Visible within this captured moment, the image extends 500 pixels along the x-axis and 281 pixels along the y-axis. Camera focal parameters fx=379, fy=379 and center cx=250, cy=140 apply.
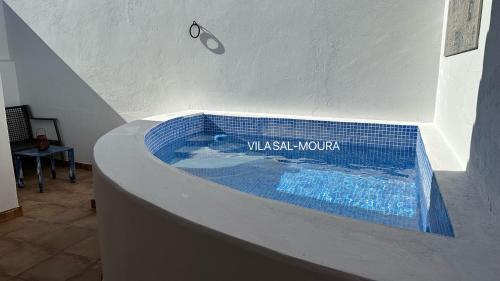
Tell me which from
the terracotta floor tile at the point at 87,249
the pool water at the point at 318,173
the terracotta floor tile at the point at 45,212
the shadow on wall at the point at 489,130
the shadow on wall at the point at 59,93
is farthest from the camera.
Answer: the shadow on wall at the point at 59,93

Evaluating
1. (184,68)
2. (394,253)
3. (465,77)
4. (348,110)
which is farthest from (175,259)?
(184,68)

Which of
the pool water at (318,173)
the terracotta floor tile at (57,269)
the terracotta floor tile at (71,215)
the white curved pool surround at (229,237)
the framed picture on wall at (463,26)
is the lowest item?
the terracotta floor tile at (71,215)

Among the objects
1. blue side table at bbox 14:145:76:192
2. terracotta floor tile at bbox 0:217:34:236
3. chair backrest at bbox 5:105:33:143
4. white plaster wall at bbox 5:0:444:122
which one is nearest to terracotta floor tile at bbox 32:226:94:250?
terracotta floor tile at bbox 0:217:34:236

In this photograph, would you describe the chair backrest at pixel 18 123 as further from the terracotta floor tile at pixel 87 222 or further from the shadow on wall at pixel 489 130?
the shadow on wall at pixel 489 130

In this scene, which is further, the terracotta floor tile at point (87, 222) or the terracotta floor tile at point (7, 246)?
the terracotta floor tile at point (87, 222)

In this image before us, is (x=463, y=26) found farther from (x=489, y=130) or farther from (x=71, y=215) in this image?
(x=71, y=215)

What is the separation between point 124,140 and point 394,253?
2.14m

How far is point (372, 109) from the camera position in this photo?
180 inches

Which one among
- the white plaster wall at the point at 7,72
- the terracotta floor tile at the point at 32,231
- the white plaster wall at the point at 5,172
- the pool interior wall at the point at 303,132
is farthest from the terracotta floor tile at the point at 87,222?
the white plaster wall at the point at 7,72

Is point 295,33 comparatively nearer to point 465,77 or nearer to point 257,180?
point 257,180

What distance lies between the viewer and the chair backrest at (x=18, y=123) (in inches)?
217

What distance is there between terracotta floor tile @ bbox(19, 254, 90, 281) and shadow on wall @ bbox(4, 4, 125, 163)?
9.93ft

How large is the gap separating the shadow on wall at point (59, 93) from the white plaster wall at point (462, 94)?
13.7ft

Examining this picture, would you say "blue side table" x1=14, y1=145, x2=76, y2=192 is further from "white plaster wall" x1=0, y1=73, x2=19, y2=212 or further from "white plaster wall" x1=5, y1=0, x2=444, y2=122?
"white plaster wall" x1=5, y1=0, x2=444, y2=122
